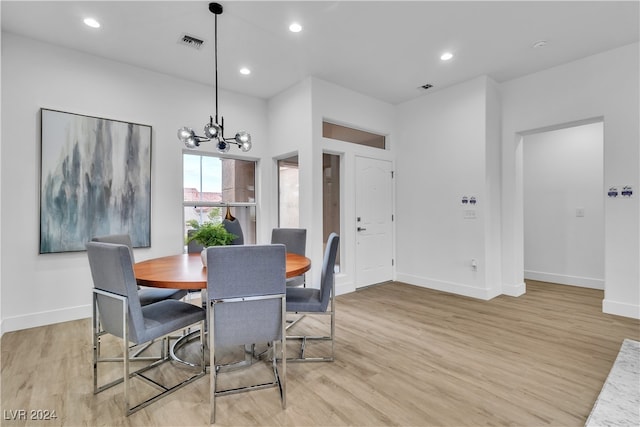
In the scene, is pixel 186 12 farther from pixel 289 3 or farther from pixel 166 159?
pixel 166 159

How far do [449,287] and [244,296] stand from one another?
12.0 feet

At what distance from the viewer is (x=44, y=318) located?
3.27 meters

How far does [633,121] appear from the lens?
3383 mm

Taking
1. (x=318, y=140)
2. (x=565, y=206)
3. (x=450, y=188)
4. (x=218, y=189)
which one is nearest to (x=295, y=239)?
(x=318, y=140)

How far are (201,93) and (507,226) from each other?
476cm

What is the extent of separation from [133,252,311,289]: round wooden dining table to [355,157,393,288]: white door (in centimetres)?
227

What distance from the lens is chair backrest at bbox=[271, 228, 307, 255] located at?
11.3 ft

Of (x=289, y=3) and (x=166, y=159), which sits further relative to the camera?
(x=166, y=159)

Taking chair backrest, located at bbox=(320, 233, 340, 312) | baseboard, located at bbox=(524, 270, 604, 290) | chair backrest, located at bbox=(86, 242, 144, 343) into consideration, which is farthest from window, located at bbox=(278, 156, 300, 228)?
baseboard, located at bbox=(524, 270, 604, 290)

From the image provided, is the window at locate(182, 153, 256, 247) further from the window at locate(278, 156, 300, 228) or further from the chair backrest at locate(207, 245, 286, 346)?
the chair backrest at locate(207, 245, 286, 346)

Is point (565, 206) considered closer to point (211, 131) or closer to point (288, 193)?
point (288, 193)

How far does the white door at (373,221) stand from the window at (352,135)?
0.33 m

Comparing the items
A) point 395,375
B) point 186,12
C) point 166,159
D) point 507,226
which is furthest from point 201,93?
point 507,226

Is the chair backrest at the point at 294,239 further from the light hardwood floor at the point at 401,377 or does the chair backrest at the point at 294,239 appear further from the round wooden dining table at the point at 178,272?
the light hardwood floor at the point at 401,377
